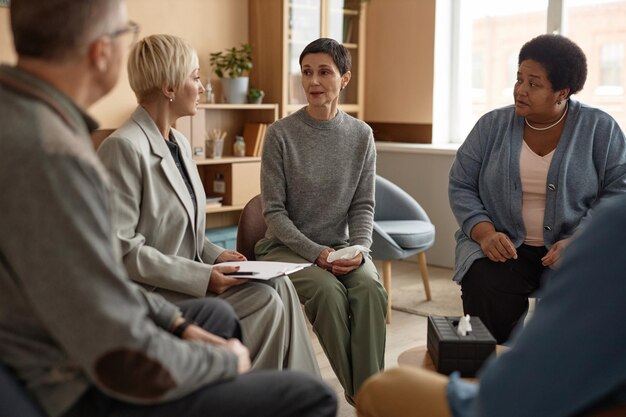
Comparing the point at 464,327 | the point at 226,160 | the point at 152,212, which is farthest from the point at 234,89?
the point at 464,327

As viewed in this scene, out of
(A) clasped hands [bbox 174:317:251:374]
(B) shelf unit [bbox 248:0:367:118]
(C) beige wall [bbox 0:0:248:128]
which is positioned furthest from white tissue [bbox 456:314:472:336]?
(B) shelf unit [bbox 248:0:367:118]

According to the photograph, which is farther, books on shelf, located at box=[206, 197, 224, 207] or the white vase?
the white vase

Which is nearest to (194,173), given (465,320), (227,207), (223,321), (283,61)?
(223,321)

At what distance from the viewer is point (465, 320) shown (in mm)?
2125

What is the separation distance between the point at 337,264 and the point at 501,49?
310 cm

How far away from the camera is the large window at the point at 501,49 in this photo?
473 centimetres

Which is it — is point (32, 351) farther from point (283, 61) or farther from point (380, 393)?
point (283, 61)

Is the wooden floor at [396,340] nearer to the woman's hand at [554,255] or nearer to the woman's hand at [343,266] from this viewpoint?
the woman's hand at [343,266]

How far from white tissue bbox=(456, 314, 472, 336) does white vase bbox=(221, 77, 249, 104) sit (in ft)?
10.2

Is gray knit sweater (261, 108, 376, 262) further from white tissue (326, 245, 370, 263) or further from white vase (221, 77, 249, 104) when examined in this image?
white vase (221, 77, 249, 104)

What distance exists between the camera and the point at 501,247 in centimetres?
277

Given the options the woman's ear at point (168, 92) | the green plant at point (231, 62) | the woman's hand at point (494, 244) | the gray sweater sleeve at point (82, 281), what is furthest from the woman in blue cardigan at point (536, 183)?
the green plant at point (231, 62)

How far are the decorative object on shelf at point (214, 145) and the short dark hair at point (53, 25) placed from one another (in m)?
3.61

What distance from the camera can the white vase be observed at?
16.0ft
